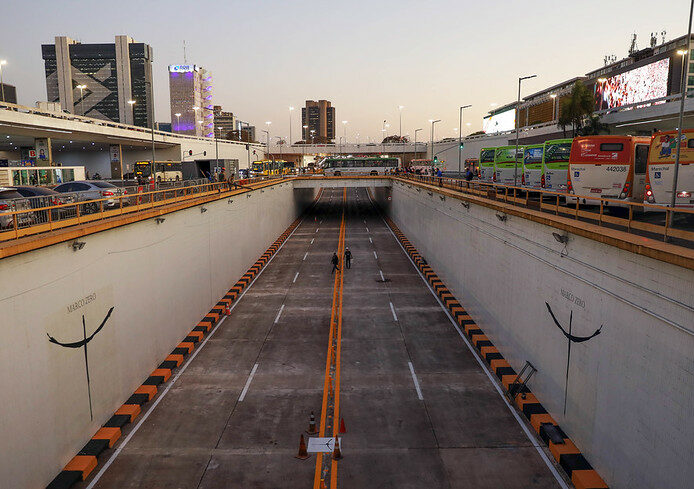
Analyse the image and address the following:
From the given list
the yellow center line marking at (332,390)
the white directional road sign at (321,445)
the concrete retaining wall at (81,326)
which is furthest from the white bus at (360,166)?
the white directional road sign at (321,445)

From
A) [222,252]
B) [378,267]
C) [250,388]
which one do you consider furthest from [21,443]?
[378,267]

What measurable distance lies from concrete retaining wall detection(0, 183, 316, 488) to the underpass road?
142cm

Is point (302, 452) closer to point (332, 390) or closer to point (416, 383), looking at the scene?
point (332, 390)

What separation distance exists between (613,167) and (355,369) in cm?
1255

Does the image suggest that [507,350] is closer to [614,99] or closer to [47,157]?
[47,157]

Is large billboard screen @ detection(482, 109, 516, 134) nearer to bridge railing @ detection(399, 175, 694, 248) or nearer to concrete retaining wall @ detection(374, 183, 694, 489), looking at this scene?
bridge railing @ detection(399, 175, 694, 248)

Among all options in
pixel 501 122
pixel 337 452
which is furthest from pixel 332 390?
pixel 501 122

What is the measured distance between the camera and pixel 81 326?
510 inches

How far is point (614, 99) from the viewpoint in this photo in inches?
2726

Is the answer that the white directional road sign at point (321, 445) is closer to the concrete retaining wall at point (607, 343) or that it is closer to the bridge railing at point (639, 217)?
the concrete retaining wall at point (607, 343)

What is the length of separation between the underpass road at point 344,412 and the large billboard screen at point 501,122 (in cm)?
8897

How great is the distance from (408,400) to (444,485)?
4.40 m

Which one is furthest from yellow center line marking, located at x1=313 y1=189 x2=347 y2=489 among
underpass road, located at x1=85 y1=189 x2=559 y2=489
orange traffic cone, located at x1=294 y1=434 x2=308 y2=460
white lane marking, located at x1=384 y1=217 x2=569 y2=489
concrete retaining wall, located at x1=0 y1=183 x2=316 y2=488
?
concrete retaining wall, located at x1=0 y1=183 x2=316 y2=488

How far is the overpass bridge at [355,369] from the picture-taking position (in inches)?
396
